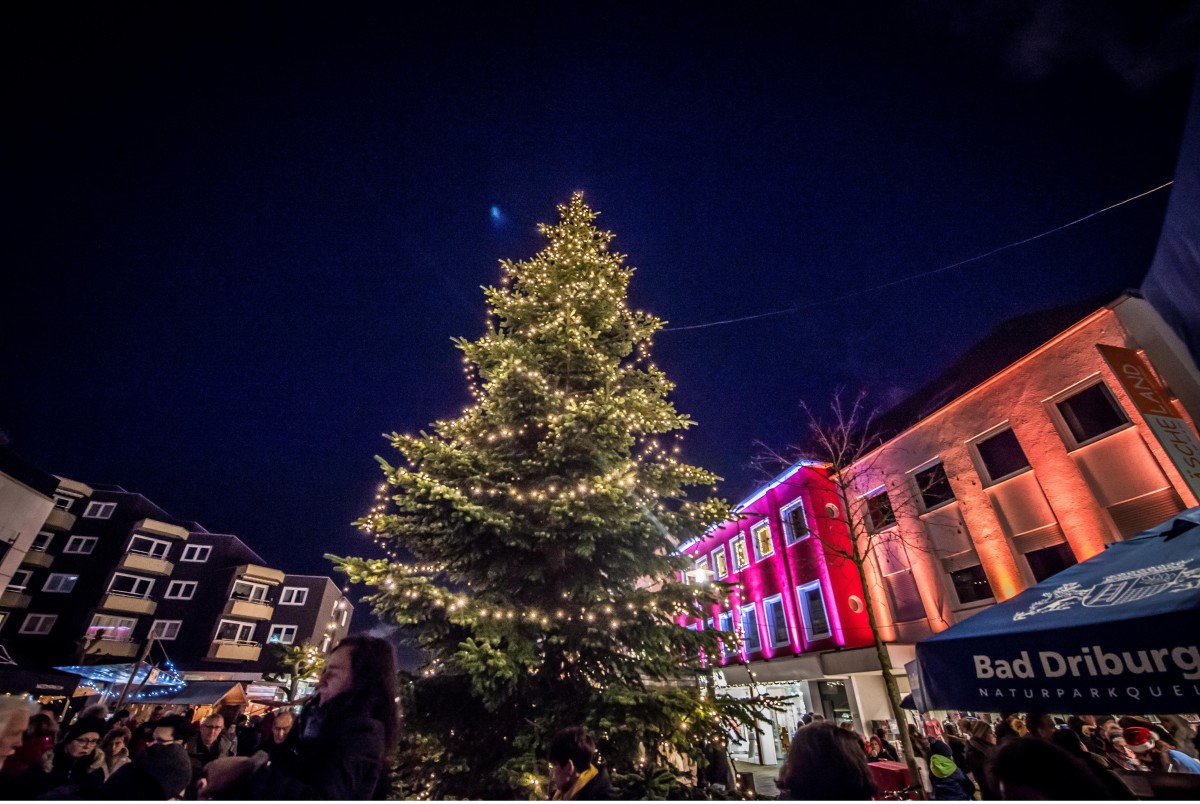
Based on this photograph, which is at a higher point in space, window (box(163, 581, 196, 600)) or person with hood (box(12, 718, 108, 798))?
window (box(163, 581, 196, 600))

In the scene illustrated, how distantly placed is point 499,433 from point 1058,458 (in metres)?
16.5

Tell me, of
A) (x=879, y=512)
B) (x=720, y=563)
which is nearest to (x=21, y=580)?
(x=720, y=563)

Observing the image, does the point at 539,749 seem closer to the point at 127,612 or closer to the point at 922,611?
the point at 922,611

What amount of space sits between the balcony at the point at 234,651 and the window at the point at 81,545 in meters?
12.3

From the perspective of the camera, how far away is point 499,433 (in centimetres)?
828

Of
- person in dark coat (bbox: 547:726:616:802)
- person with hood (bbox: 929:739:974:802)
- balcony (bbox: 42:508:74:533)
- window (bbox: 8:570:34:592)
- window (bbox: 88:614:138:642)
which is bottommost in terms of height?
person with hood (bbox: 929:739:974:802)

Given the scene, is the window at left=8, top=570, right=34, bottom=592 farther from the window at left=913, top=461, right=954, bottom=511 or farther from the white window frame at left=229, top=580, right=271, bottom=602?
the window at left=913, top=461, right=954, bottom=511

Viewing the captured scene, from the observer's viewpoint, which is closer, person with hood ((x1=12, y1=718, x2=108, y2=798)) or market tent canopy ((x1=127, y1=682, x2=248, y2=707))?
person with hood ((x1=12, y1=718, x2=108, y2=798))

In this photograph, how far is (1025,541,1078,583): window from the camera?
13.1 metres

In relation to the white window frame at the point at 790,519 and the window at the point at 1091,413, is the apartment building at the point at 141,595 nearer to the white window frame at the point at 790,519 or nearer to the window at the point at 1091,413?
the white window frame at the point at 790,519

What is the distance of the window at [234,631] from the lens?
4069cm

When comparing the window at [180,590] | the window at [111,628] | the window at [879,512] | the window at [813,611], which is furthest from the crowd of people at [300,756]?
the window at [180,590]

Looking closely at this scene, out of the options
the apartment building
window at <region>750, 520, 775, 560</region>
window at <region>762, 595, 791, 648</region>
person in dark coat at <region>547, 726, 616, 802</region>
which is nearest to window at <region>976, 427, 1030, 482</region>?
window at <region>750, 520, 775, 560</region>

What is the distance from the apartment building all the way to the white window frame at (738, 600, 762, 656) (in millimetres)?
Answer: 30804
